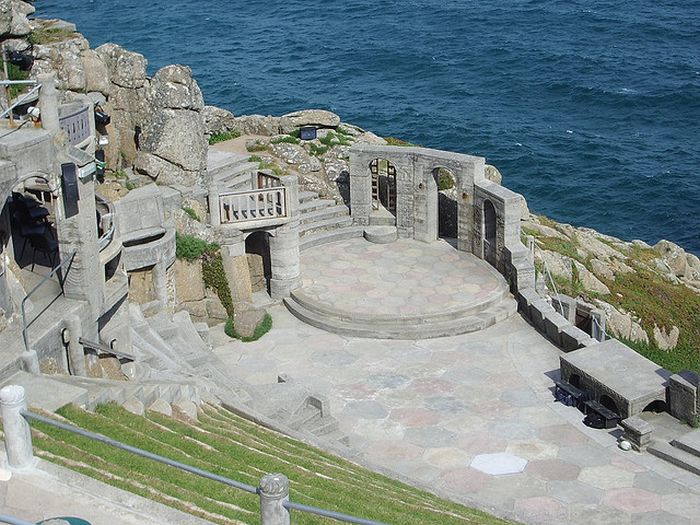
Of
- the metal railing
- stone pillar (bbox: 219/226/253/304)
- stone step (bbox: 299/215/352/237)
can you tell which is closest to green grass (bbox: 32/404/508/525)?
stone pillar (bbox: 219/226/253/304)

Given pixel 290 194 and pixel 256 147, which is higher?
pixel 290 194

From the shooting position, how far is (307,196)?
3803cm

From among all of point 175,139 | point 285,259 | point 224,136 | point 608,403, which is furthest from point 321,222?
point 608,403

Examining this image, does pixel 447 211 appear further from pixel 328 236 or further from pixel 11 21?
pixel 11 21

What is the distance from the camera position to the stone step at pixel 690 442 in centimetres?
2478

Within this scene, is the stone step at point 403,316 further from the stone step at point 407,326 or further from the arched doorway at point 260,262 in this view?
the arched doorway at point 260,262

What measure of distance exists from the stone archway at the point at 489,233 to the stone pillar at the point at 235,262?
824cm

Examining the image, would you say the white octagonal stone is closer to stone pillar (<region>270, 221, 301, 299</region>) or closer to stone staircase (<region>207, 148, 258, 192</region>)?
stone pillar (<region>270, 221, 301, 299</region>)

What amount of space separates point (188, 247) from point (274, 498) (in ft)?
64.8

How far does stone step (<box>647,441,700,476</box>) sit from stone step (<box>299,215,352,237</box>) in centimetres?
1572

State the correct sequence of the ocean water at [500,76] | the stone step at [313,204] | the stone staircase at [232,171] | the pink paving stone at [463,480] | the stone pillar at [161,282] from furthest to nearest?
1. the ocean water at [500,76]
2. the stone step at [313,204]
3. the stone staircase at [232,171]
4. the stone pillar at [161,282]
5. the pink paving stone at [463,480]

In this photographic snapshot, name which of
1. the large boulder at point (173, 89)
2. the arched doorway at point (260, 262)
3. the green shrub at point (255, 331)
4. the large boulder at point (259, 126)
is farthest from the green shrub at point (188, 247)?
the large boulder at point (259, 126)

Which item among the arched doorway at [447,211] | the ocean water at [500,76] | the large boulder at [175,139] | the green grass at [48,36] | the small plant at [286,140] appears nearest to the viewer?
the large boulder at [175,139]

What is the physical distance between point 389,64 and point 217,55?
15.3m
